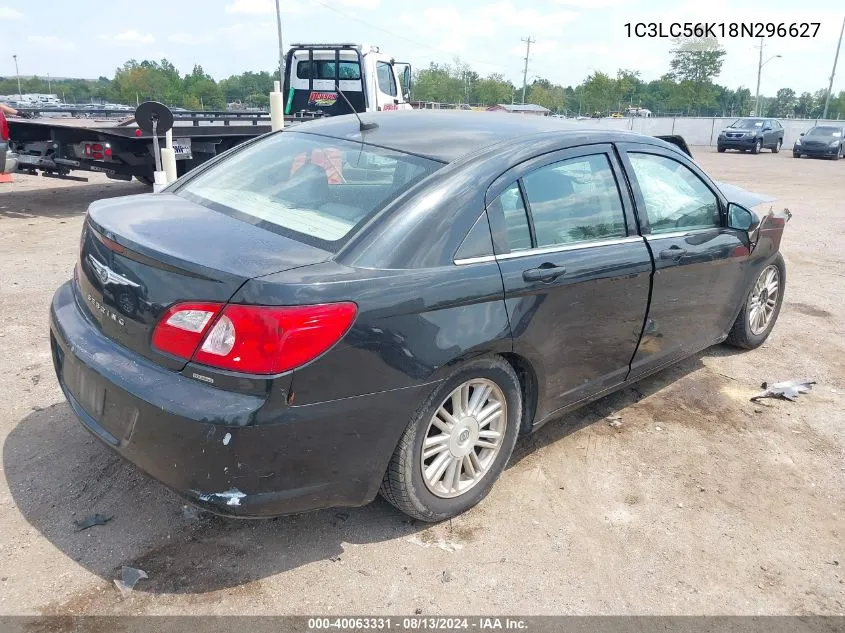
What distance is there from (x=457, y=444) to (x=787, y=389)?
9.06 feet

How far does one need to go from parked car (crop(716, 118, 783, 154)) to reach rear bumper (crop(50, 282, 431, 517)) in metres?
32.3

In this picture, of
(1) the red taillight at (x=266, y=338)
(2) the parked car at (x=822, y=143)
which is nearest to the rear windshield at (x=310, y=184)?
(1) the red taillight at (x=266, y=338)

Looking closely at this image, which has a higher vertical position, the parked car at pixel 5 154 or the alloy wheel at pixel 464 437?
the parked car at pixel 5 154

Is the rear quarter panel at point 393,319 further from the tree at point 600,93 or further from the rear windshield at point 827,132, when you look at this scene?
the tree at point 600,93

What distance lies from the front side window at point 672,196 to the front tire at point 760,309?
3.09 ft

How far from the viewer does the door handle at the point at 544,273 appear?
2.96 m

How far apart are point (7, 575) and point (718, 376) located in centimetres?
420

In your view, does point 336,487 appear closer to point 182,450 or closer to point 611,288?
point 182,450

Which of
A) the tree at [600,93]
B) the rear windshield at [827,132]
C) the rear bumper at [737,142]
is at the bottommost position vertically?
the rear bumper at [737,142]

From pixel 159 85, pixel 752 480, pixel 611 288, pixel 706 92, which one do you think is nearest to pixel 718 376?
pixel 752 480

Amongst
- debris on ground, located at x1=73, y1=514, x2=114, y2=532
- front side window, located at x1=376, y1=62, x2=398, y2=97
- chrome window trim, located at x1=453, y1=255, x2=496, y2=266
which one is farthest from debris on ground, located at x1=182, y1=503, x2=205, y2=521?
front side window, located at x1=376, y1=62, x2=398, y2=97

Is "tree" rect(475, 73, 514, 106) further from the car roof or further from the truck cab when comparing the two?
the car roof

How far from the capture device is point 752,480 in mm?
3500

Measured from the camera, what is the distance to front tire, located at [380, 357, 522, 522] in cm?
273
